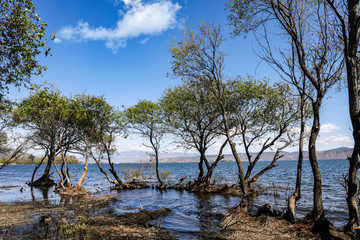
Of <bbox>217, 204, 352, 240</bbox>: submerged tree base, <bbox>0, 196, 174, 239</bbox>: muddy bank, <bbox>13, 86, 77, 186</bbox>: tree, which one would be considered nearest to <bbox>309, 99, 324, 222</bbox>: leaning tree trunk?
→ <bbox>217, 204, 352, 240</bbox>: submerged tree base

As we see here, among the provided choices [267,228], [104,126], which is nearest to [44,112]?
[104,126]

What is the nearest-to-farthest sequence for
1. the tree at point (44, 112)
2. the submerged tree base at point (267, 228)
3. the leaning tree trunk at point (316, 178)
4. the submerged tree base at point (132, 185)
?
the submerged tree base at point (267, 228) → the leaning tree trunk at point (316, 178) → the tree at point (44, 112) → the submerged tree base at point (132, 185)

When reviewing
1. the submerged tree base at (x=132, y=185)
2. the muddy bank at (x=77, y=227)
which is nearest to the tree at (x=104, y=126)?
the submerged tree base at (x=132, y=185)

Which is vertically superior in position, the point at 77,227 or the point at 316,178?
the point at 316,178

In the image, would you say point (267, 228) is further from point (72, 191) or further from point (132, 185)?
point (132, 185)

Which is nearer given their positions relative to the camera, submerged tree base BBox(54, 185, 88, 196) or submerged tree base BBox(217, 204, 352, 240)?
submerged tree base BBox(217, 204, 352, 240)

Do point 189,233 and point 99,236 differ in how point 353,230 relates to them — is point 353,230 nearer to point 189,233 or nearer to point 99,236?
point 189,233

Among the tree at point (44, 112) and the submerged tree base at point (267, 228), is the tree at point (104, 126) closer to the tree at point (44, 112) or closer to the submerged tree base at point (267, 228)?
the tree at point (44, 112)

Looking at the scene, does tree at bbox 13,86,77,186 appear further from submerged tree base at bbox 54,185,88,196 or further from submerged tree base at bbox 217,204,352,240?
submerged tree base at bbox 217,204,352,240

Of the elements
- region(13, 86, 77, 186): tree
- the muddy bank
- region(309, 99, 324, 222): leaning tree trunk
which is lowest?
the muddy bank

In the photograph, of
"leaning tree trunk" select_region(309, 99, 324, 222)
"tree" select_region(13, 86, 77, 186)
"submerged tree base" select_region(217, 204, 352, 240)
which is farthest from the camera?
"tree" select_region(13, 86, 77, 186)

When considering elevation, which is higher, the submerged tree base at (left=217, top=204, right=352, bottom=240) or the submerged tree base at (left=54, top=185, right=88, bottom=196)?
the submerged tree base at (left=217, top=204, right=352, bottom=240)

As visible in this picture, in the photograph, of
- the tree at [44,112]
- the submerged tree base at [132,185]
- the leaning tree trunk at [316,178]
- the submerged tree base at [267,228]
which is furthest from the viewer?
the submerged tree base at [132,185]

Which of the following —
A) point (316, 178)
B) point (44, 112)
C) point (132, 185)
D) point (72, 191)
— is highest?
point (44, 112)
